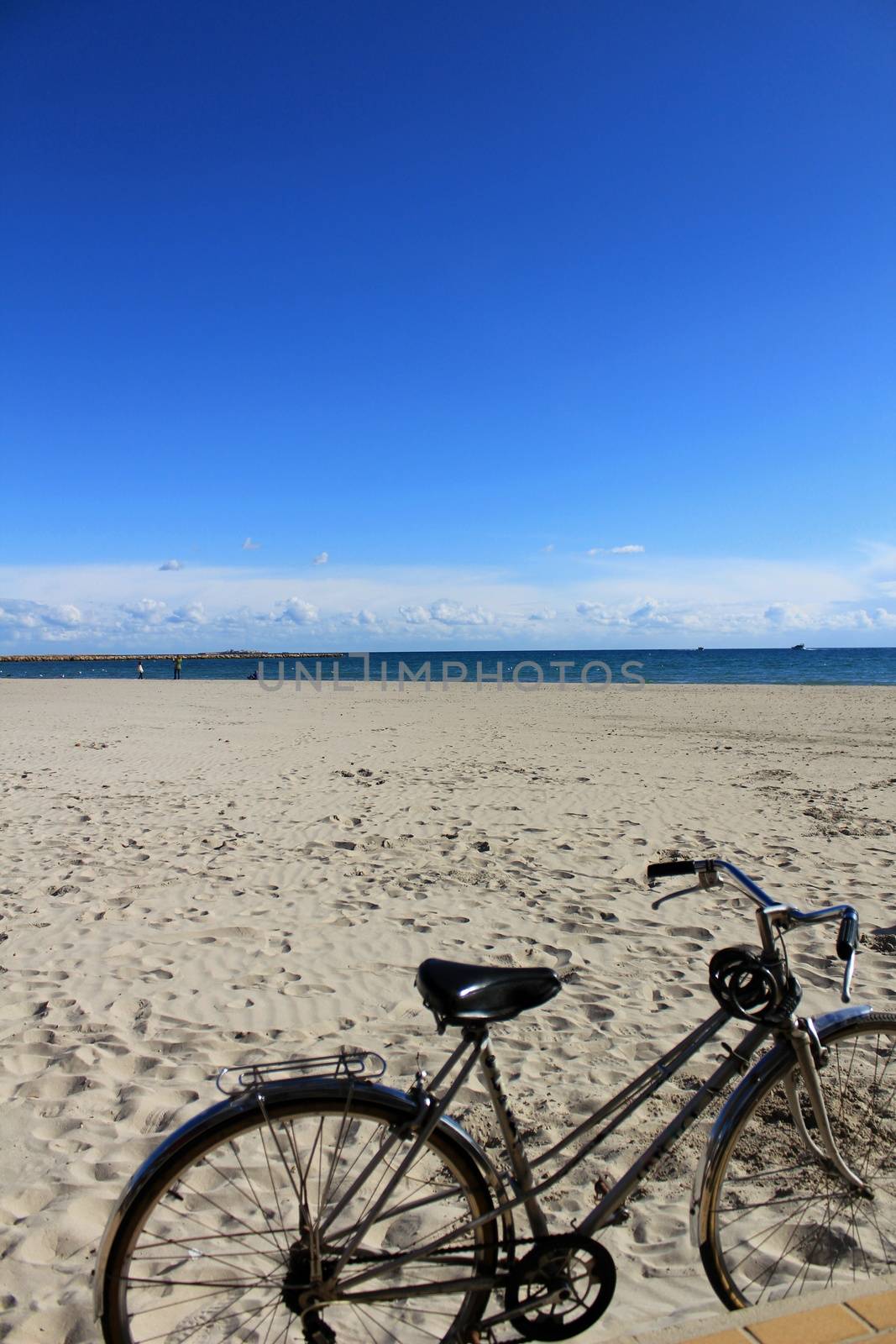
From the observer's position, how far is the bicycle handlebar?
222 centimetres

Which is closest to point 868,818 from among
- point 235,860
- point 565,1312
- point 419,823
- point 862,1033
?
point 419,823

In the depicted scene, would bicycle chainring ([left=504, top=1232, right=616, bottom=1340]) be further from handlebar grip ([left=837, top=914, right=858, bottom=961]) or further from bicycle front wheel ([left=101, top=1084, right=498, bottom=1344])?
handlebar grip ([left=837, top=914, right=858, bottom=961])

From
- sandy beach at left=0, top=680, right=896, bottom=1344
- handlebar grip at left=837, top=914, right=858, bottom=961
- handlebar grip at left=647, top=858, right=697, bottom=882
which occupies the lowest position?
sandy beach at left=0, top=680, right=896, bottom=1344

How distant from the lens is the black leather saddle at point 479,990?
2.08 m

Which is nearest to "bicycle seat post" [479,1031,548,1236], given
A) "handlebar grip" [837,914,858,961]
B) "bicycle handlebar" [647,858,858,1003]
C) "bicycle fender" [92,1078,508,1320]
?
"bicycle fender" [92,1078,508,1320]

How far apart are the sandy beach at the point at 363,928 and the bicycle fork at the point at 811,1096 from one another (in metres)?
0.63

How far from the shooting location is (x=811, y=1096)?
2289 millimetres

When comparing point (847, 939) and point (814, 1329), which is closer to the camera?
point (814, 1329)

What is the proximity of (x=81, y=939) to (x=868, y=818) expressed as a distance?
855 centimetres

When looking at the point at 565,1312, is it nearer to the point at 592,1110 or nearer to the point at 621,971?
the point at 592,1110

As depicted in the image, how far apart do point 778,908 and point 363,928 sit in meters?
4.29

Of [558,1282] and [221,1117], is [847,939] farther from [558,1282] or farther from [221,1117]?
[221,1117]

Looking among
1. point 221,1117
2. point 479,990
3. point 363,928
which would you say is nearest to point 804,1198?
point 479,990

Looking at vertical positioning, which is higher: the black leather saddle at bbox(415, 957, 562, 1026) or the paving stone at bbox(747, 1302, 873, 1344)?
the black leather saddle at bbox(415, 957, 562, 1026)
